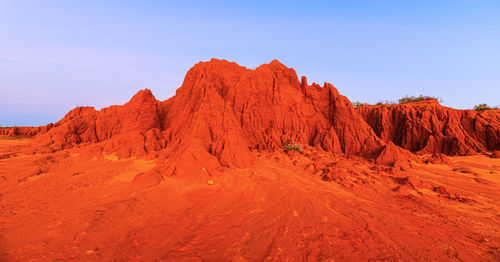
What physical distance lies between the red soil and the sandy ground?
3 centimetres

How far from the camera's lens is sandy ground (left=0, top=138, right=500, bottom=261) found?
2855 mm

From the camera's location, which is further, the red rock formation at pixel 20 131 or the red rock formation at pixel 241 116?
the red rock formation at pixel 20 131

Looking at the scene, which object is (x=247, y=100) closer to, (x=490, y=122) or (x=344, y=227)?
(x=344, y=227)

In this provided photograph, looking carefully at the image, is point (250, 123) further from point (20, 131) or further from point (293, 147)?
point (20, 131)

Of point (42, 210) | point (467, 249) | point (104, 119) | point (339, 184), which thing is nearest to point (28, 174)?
point (42, 210)

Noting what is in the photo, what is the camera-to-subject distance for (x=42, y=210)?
396 cm

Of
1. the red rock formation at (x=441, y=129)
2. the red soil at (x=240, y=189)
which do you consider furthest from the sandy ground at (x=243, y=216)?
the red rock formation at (x=441, y=129)

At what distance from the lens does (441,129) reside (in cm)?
1407

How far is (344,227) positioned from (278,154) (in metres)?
5.61

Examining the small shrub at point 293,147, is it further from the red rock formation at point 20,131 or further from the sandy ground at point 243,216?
the red rock formation at point 20,131

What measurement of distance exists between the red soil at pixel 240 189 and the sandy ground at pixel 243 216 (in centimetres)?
3

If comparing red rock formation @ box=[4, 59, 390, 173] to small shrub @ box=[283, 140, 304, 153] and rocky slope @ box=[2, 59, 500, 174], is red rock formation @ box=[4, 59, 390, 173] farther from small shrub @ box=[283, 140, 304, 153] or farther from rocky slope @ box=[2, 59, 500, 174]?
small shrub @ box=[283, 140, 304, 153]

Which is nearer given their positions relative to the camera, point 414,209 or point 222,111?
point 414,209

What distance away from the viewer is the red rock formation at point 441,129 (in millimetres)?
13148
